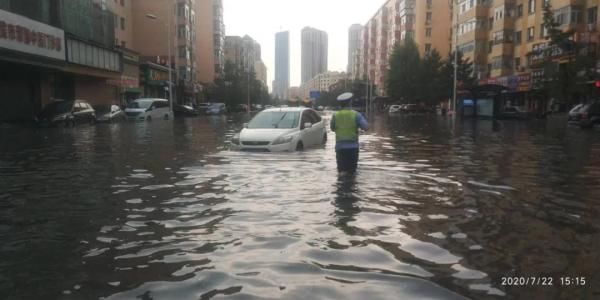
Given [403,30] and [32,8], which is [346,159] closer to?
[32,8]

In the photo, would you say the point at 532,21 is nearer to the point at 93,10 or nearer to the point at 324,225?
the point at 93,10

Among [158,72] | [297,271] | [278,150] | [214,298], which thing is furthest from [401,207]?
[158,72]

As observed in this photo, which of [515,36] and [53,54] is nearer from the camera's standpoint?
[53,54]

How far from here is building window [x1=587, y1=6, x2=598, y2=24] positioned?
142ft

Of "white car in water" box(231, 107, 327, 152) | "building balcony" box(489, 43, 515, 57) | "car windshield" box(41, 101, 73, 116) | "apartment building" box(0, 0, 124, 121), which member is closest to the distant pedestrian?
"white car in water" box(231, 107, 327, 152)

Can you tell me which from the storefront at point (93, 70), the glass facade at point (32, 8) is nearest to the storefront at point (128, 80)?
the storefront at point (93, 70)

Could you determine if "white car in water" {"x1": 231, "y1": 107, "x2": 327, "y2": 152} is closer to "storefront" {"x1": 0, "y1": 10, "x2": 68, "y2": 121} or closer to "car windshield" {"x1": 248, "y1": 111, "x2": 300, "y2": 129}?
"car windshield" {"x1": 248, "y1": 111, "x2": 300, "y2": 129}

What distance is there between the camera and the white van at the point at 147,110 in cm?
3910

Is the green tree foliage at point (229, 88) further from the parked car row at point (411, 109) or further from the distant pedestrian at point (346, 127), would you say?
the distant pedestrian at point (346, 127)

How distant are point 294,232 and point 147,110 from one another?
36288 mm

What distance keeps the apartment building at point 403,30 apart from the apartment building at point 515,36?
1263 centimetres

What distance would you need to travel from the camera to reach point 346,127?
9.07 meters

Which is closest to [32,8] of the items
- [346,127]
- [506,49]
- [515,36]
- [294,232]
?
[346,127]

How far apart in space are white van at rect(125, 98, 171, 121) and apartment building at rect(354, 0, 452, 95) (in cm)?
4365
